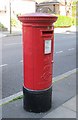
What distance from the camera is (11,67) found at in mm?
8836

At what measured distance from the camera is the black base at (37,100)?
4773 mm

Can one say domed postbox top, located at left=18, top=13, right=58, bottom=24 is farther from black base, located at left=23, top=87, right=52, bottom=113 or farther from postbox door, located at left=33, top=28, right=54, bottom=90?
black base, located at left=23, top=87, right=52, bottom=113

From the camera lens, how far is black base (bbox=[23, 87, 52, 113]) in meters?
4.77

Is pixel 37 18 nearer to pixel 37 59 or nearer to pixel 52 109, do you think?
pixel 37 59

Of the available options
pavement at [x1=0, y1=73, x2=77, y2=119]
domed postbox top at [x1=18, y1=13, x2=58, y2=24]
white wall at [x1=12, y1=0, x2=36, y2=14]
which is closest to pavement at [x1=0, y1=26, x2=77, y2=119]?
pavement at [x1=0, y1=73, x2=77, y2=119]

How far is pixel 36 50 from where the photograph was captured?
4.62 m

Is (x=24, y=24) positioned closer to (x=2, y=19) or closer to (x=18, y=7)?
(x=2, y=19)

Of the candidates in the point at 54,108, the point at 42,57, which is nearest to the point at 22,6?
the point at 54,108

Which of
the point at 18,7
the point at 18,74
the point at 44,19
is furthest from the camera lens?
the point at 18,7

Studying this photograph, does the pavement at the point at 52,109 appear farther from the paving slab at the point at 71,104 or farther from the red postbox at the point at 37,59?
the red postbox at the point at 37,59

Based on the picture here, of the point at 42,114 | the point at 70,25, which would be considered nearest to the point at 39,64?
the point at 42,114

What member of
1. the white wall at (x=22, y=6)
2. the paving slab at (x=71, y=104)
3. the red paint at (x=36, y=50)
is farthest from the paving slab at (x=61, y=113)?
the white wall at (x=22, y=6)

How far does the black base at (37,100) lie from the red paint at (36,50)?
88 millimetres

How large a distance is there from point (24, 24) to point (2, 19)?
25500 mm
